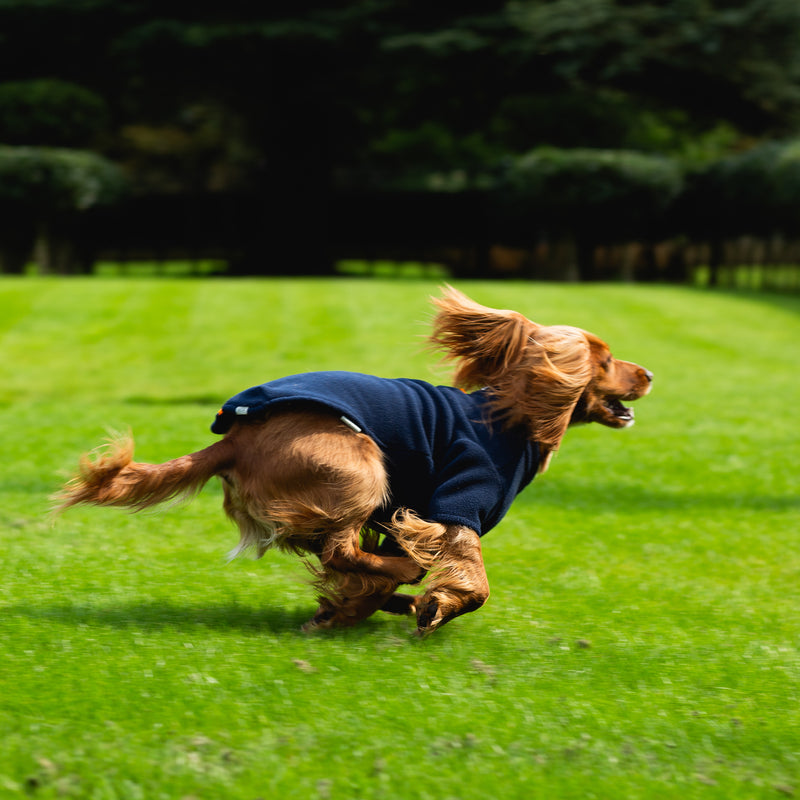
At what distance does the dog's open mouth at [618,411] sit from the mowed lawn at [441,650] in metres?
0.91

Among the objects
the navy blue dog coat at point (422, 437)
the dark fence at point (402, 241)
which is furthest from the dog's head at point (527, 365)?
the dark fence at point (402, 241)

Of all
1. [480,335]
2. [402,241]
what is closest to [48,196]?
[402,241]

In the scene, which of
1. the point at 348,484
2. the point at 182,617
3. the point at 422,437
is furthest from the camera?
the point at 182,617

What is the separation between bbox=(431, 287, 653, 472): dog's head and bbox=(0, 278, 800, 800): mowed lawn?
191mm

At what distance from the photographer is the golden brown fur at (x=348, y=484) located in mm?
3988

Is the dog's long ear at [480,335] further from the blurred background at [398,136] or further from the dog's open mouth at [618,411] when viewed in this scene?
the blurred background at [398,136]

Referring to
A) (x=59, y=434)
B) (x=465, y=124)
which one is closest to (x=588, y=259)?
(x=465, y=124)

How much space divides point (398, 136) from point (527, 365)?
23.3m

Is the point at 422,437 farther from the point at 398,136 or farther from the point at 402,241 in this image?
the point at 398,136

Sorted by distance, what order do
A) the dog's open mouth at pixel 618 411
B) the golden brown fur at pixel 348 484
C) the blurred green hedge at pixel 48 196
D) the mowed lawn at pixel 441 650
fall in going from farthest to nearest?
the blurred green hedge at pixel 48 196, the dog's open mouth at pixel 618 411, the golden brown fur at pixel 348 484, the mowed lawn at pixel 441 650

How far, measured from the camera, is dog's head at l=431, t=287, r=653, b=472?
4.35m

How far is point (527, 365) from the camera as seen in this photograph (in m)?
4.40

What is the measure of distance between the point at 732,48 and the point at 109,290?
44.0 feet

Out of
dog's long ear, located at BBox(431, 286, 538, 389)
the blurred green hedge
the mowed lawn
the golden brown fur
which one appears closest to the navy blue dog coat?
the golden brown fur
